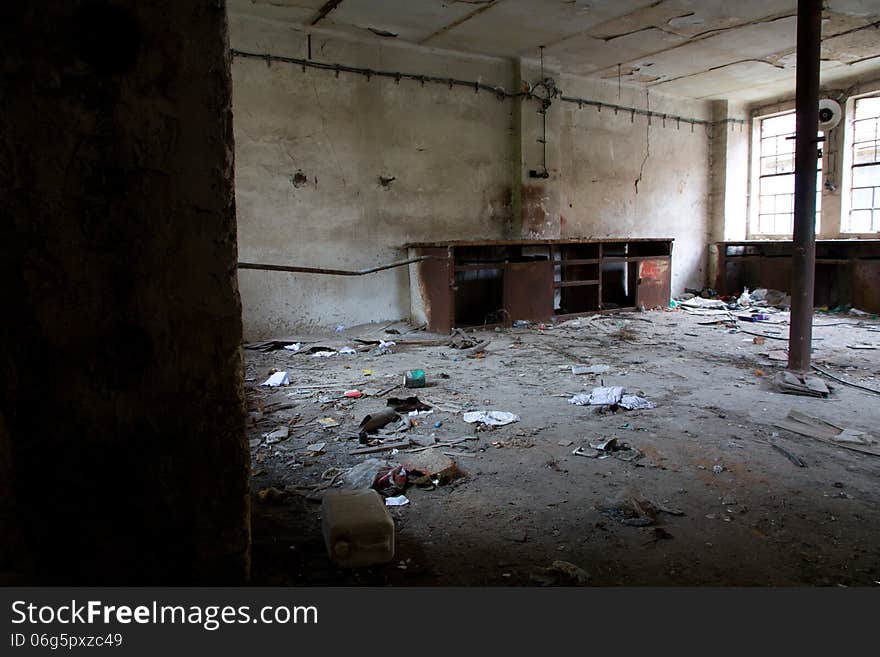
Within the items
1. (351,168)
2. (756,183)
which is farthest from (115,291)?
(756,183)

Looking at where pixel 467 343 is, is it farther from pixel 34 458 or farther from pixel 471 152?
pixel 34 458

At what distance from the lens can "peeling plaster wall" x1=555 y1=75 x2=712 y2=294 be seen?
8969 millimetres

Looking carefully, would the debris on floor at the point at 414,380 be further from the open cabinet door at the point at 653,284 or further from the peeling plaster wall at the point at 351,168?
the open cabinet door at the point at 653,284

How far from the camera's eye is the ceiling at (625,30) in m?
6.28

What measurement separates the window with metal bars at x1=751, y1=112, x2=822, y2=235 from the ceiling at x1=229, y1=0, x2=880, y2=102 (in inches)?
55.1

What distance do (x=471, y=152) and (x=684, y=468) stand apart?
5.91m

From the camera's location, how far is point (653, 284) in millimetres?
8711

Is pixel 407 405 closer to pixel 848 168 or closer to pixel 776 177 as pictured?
pixel 848 168

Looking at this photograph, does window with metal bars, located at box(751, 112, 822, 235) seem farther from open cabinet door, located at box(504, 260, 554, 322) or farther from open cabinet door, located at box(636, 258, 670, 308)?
open cabinet door, located at box(504, 260, 554, 322)

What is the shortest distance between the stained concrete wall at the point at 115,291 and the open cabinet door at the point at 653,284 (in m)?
7.76

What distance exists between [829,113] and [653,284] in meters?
3.79

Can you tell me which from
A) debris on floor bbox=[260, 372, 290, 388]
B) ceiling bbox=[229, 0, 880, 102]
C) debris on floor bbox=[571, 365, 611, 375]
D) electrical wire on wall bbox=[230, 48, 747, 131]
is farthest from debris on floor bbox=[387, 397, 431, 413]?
ceiling bbox=[229, 0, 880, 102]

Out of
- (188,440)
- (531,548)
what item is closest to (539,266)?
(531,548)

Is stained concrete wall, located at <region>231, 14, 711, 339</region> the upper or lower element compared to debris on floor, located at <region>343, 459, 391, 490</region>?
upper
